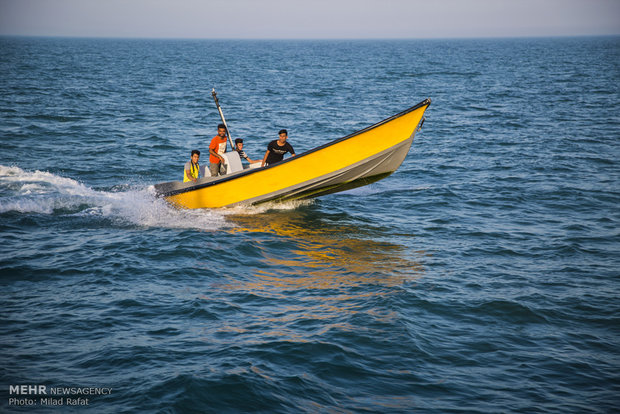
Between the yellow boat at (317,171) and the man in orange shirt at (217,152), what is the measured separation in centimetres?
26

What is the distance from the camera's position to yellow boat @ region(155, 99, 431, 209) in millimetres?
11594

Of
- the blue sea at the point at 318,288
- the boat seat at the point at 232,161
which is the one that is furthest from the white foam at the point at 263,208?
the boat seat at the point at 232,161

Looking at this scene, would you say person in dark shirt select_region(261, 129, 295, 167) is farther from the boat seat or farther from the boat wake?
the boat wake

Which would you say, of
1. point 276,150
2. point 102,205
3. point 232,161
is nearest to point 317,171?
point 276,150

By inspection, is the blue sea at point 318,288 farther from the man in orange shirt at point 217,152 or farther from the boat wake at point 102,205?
the man in orange shirt at point 217,152

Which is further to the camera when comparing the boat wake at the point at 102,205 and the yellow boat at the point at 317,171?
the boat wake at the point at 102,205

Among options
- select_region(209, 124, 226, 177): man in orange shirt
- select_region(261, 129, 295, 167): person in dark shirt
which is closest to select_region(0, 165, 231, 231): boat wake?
select_region(209, 124, 226, 177): man in orange shirt

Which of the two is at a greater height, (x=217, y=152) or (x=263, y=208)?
(x=217, y=152)

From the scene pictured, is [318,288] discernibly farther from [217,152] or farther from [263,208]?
[217,152]

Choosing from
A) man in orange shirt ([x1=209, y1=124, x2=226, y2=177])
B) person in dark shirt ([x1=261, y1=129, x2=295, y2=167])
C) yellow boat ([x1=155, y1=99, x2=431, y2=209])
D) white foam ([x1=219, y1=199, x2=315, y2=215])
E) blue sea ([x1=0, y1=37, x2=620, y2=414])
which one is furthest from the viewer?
white foam ([x1=219, y1=199, x2=315, y2=215])

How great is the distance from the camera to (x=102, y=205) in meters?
13.5

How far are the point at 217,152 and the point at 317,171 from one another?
267cm

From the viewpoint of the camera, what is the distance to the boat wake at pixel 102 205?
12.7 metres

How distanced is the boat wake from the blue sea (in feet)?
0.23
